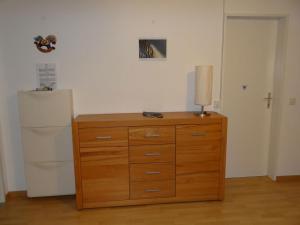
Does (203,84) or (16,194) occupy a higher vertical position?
(203,84)

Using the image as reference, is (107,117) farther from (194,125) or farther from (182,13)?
(182,13)

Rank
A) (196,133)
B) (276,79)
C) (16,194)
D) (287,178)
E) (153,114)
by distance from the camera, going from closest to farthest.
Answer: (196,133)
(153,114)
(16,194)
(276,79)
(287,178)

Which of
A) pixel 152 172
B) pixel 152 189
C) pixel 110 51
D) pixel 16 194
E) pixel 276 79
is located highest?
pixel 110 51

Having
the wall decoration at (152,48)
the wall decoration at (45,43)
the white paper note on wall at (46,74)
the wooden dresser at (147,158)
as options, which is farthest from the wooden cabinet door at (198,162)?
the wall decoration at (45,43)

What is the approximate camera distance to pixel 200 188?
2697mm

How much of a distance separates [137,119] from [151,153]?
1.32 ft

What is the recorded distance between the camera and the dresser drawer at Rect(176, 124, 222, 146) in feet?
8.47

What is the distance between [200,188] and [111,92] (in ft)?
4.95

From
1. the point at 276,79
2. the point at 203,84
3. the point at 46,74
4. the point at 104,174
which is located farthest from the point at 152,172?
the point at 276,79

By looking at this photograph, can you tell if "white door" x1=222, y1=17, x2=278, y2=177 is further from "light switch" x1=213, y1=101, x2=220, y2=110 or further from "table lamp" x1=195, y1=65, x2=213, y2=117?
"table lamp" x1=195, y1=65, x2=213, y2=117

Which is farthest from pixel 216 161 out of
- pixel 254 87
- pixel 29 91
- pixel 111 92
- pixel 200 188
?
pixel 29 91

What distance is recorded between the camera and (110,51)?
2768mm

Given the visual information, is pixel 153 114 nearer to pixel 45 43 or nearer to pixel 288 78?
pixel 45 43

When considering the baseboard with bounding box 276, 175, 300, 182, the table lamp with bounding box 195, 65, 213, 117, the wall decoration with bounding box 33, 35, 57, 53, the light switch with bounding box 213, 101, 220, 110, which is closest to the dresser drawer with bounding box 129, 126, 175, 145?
the table lamp with bounding box 195, 65, 213, 117
